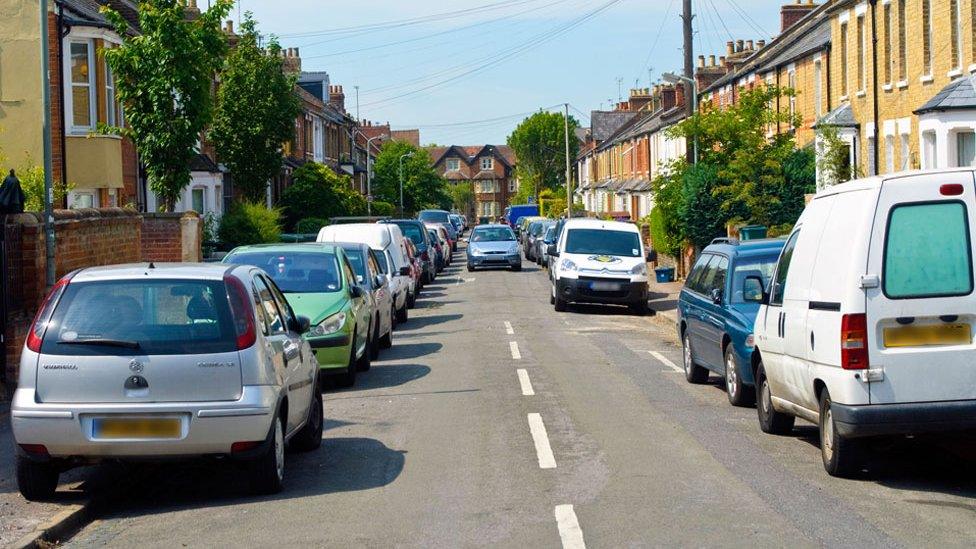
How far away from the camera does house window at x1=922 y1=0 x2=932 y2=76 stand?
2697 cm

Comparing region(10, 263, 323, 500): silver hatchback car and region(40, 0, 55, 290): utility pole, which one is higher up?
region(40, 0, 55, 290): utility pole

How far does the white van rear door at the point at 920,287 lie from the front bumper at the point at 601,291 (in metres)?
18.6

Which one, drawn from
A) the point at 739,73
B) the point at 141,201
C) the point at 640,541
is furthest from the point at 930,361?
the point at 739,73

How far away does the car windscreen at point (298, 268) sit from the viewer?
1596cm

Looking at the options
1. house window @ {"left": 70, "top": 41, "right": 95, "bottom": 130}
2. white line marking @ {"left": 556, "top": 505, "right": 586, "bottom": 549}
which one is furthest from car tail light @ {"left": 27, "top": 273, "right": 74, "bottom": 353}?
house window @ {"left": 70, "top": 41, "right": 95, "bottom": 130}

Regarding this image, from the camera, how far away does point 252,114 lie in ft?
139

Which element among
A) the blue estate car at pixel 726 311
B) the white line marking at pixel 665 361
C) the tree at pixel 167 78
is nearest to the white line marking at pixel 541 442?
the blue estate car at pixel 726 311

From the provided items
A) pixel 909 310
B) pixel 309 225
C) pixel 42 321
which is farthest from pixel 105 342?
pixel 309 225

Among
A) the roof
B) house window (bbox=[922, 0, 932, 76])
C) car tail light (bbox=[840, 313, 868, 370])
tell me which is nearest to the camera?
car tail light (bbox=[840, 313, 868, 370])

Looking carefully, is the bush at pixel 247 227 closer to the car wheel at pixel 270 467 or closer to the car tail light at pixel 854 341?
the car wheel at pixel 270 467

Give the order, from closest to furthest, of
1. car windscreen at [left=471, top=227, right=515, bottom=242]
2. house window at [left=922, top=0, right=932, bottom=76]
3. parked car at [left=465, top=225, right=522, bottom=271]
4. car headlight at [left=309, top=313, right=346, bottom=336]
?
car headlight at [left=309, top=313, right=346, bottom=336] → house window at [left=922, top=0, right=932, bottom=76] → parked car at [left=465, top=225, right=522, bottom=271] → car windscreen at [left=471, top=227, right=515, bottom=242]

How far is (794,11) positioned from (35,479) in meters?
45.1

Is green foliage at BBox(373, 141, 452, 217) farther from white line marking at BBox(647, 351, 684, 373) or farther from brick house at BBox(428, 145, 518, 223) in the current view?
white line marking at BBox(647, 351, 684, 373)

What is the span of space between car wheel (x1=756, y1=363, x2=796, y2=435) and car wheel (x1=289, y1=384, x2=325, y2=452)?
398 centimetres
